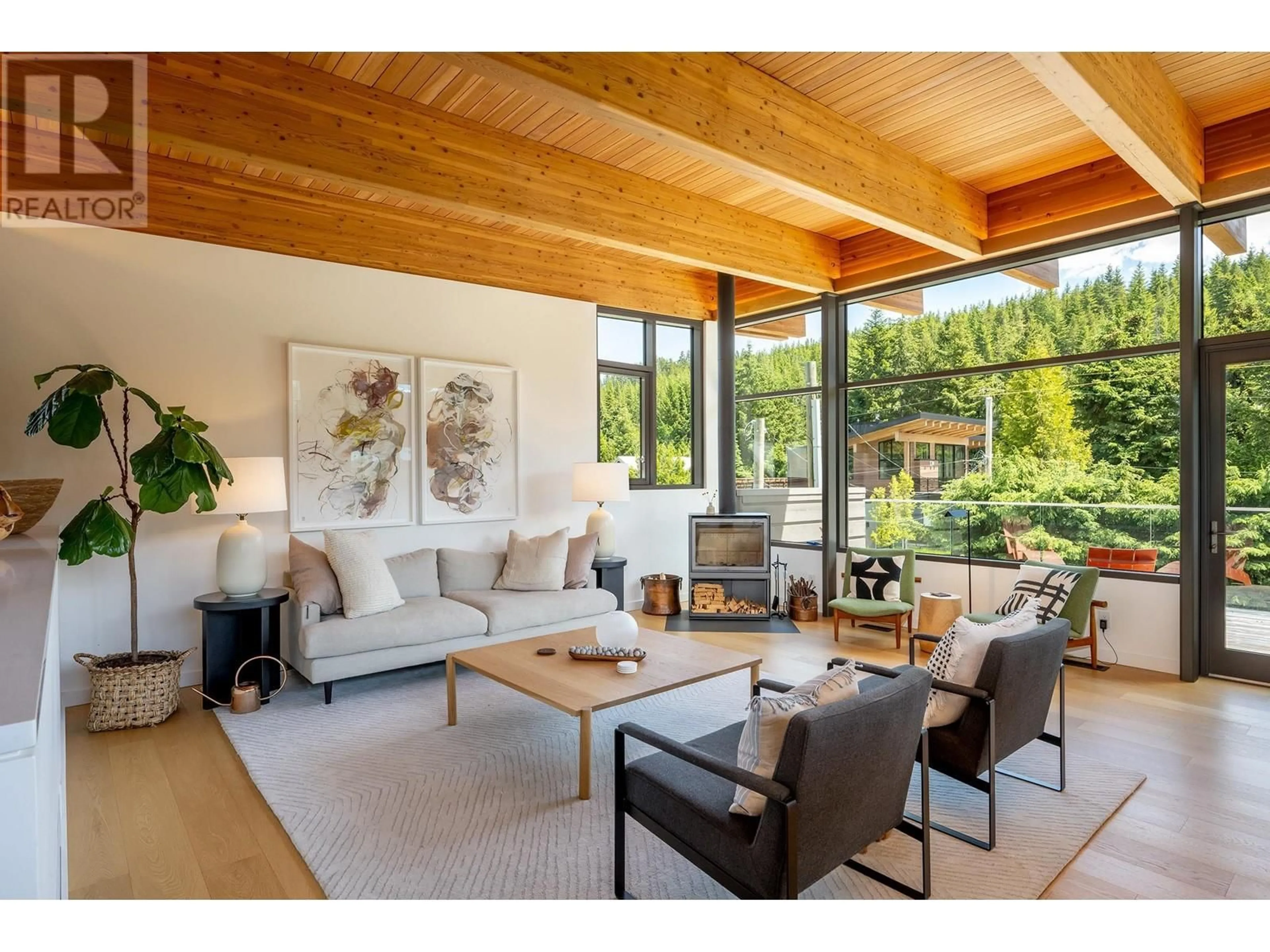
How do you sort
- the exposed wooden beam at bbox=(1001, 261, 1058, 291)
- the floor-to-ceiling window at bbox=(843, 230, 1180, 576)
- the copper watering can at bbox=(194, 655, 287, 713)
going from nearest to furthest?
the copper watering can at bbox=(194, 655, 287, 713) < the floor-to-ceiling window at bbox=(843, 230, 1180, 576) < the exposed wooden beam at bbox=(1001, 261, 1058, 291)

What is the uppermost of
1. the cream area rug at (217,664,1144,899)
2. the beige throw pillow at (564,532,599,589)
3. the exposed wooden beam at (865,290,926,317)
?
the exposed wooden beam at (865,290,926,317)

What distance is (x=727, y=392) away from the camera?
21.2 feet

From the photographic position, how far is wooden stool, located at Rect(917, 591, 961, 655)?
5109mm

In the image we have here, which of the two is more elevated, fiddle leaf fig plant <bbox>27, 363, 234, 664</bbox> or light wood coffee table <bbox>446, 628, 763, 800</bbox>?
fiddle leaf fig plant <bbox>27, 363, 234, 664</bbox>

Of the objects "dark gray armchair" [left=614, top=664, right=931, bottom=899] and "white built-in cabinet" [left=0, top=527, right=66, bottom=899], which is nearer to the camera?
"white built-in cabinet" [left=0, top=527, right=66, bottom=899]

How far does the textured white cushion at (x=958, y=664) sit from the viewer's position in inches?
101

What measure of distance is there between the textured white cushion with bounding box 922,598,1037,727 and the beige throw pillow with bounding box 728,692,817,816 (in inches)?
34.4

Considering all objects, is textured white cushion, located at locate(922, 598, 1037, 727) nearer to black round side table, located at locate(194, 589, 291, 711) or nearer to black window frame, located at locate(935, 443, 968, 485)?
black window frame, located at locate(935, 443, 968, 485)

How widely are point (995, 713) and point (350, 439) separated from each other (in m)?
4.26

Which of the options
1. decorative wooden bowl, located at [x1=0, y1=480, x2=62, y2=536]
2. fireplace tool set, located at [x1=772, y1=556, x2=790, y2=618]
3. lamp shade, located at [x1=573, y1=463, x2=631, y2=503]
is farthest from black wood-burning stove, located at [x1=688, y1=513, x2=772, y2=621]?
decorative wooden bowl, located at [x1=0, y1=480, x2=62, y2=536]

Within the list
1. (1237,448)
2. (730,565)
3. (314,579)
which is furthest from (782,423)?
(314,579)

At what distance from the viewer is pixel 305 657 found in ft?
13.0

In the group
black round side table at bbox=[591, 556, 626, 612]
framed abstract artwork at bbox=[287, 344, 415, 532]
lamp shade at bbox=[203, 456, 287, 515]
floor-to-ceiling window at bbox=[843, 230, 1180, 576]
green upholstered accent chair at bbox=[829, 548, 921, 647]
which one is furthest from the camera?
black round side table at bbox=[591, 556, 626, 612]
